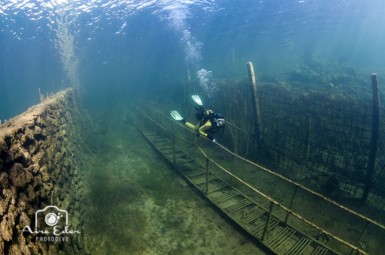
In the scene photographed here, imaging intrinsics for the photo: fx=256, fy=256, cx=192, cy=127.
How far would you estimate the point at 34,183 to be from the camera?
4.91 metres

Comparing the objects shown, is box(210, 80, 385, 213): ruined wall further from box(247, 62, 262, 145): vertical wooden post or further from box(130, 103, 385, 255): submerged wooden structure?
box(130, 103, 385, 255): submerged wooden structure

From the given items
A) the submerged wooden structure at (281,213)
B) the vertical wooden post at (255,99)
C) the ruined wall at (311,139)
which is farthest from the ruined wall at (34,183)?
the ruined wall at (311,139)

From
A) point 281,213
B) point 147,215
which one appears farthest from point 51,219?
point 281,213

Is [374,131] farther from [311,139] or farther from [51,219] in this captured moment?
[51,219]

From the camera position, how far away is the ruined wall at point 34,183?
363 cm

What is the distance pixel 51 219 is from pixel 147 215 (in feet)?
12.1

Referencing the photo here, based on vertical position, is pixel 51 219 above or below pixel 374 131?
below

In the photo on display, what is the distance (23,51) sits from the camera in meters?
32.6

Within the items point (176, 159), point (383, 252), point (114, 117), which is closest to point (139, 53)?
point (114, 117)

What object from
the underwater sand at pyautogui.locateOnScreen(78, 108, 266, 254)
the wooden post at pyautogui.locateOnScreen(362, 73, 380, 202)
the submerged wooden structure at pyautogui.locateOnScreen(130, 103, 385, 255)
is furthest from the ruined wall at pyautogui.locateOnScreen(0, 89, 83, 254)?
the wooden post at pyautogui.locateOnScreen(362, 73, 380, 202)

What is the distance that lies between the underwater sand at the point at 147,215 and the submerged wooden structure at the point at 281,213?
50cm

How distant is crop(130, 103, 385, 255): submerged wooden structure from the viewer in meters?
6.93

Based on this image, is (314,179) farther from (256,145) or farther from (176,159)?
(176,159)

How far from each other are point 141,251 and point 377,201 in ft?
25.7
